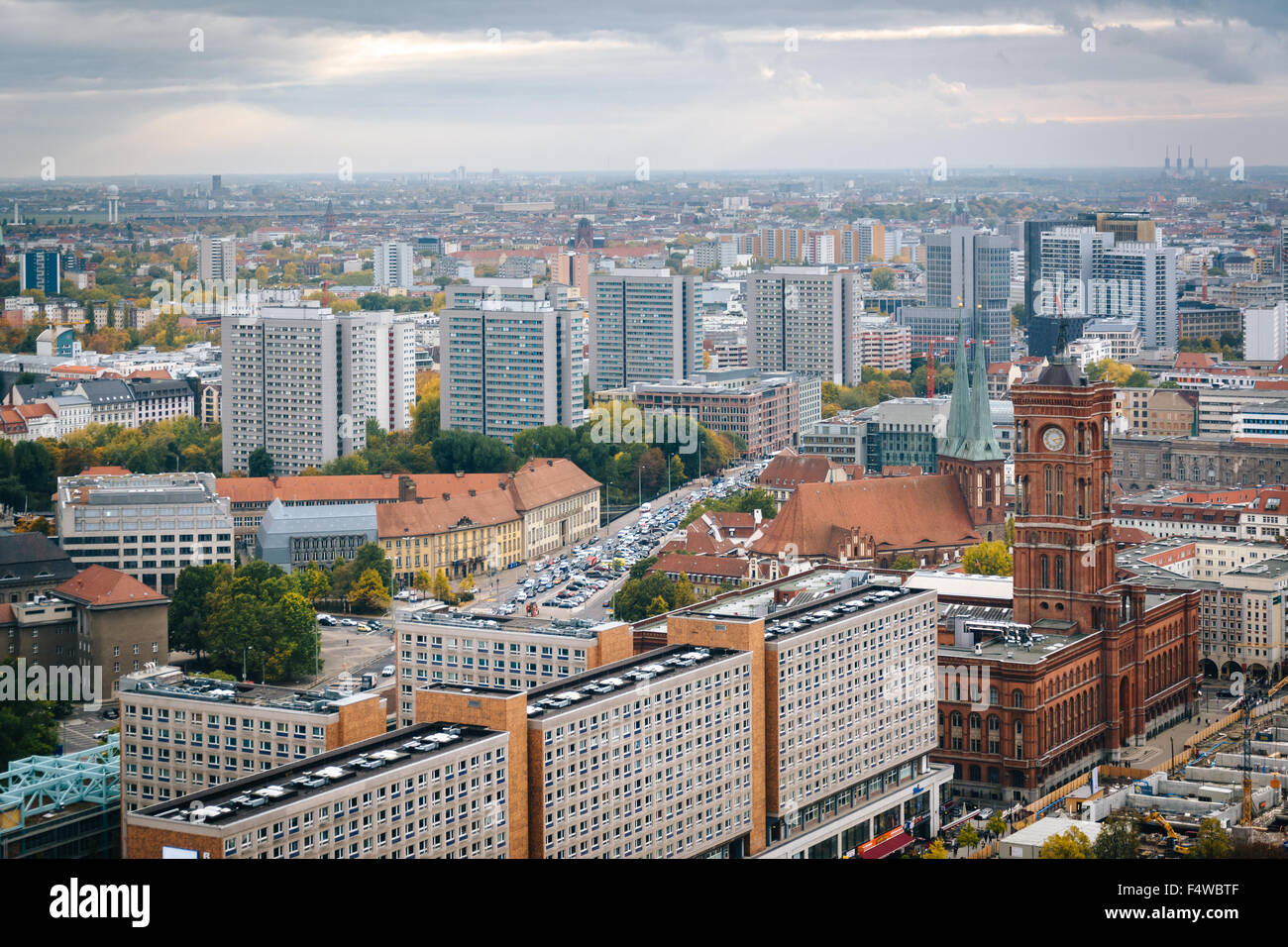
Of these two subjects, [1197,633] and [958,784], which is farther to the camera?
[1197,633]

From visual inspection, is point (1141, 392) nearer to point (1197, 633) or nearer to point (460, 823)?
point (1197, 633)

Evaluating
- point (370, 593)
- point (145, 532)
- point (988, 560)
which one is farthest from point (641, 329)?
point (988, 560)

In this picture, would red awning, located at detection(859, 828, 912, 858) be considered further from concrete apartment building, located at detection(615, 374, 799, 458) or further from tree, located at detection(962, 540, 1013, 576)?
concrete apartment building, located at detection(615, 374, 799, 458)

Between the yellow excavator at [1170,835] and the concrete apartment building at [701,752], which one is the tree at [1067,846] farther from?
the concrete apartment building at [701,752]

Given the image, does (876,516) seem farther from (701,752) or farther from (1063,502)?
(701,752)
